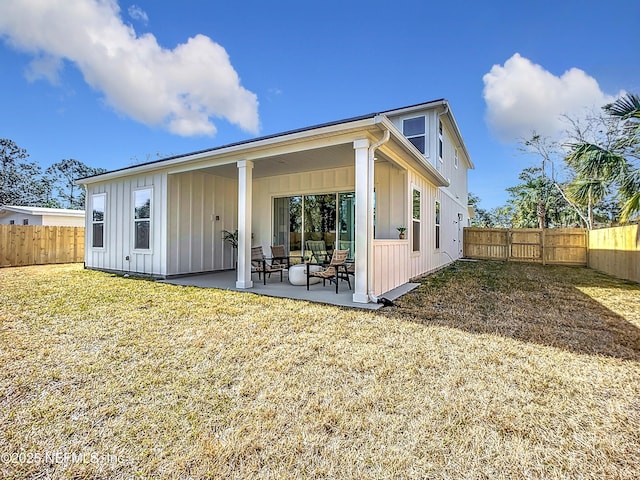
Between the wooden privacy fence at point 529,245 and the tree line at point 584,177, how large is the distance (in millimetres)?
1546

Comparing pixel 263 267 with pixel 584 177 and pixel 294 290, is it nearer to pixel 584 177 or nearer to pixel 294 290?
pixel 294 290

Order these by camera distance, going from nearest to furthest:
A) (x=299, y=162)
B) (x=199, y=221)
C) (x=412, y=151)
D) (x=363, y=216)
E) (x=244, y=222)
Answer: (x=363, y=216) → (x=412, y=151) → (x=244, y=222) → (x=299, y=162) → (x=199, y=221)

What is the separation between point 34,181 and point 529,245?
40.8 meters

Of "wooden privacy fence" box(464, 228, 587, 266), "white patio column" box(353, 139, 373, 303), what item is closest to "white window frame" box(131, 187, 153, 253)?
"white patio column" box(353, 139, 373, 303)

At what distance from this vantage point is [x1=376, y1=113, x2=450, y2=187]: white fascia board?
4.82 meters

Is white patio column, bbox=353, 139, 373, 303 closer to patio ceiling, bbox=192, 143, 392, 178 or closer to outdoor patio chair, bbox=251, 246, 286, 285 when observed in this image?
patio ceiling, bbox=192, 143, 392, 178

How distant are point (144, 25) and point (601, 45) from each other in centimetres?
1493

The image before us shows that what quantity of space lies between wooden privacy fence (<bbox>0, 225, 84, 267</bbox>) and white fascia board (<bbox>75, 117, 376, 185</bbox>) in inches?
244

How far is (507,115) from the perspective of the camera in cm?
1844

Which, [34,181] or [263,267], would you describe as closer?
[263,267]

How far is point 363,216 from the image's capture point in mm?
5078

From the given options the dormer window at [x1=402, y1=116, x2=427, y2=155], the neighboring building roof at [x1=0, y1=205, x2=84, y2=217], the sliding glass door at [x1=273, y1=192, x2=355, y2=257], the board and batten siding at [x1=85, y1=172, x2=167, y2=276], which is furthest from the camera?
the neighboring building roof at [x1=0, y1=205, x2=84, y2=217]

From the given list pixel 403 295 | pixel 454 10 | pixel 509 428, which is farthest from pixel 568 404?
pixel 454 10

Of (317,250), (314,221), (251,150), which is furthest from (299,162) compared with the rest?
(317,250)
